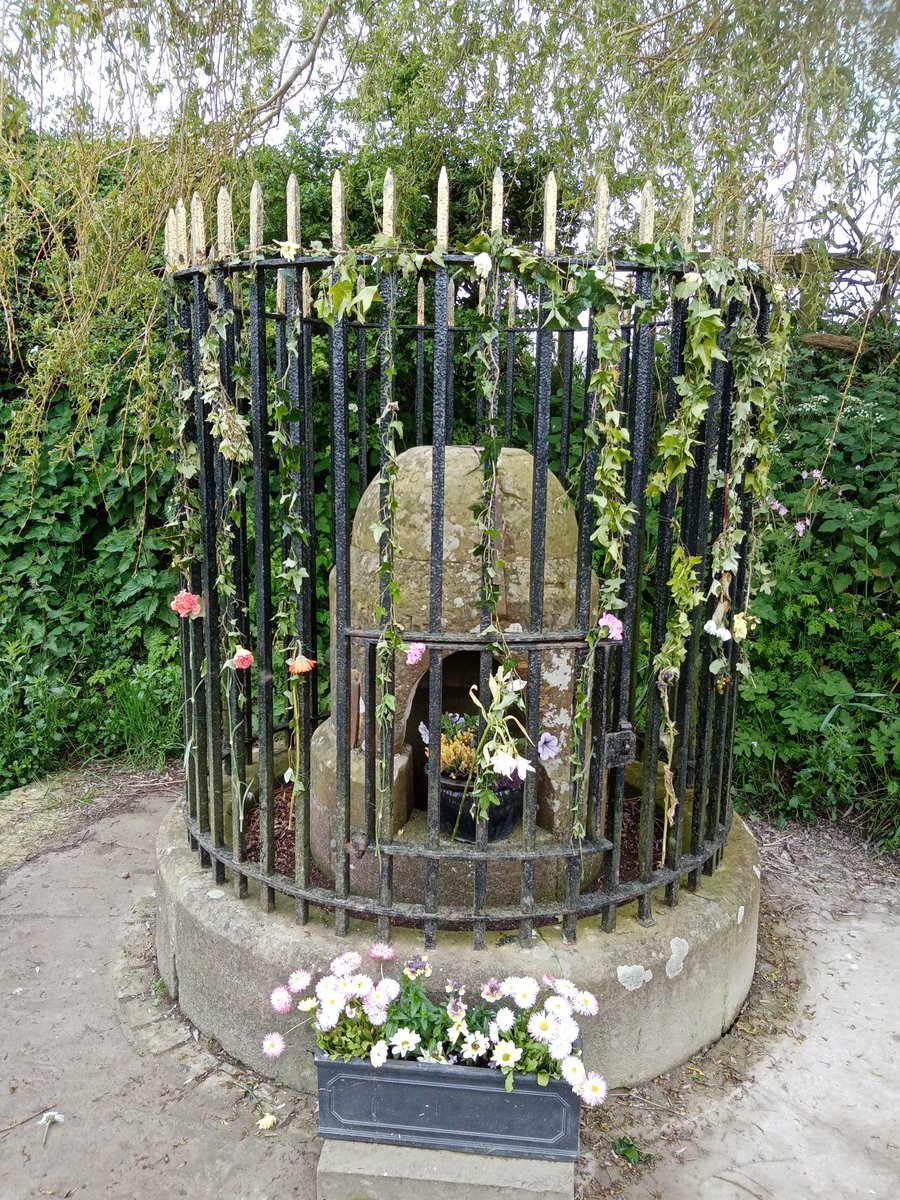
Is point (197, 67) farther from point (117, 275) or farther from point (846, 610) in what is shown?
point (846, 610)

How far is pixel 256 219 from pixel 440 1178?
2677 mm

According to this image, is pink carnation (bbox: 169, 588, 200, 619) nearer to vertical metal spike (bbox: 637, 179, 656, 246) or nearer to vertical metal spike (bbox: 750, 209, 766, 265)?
vertical metal spike (bbox: 637, 179, 656, 246)

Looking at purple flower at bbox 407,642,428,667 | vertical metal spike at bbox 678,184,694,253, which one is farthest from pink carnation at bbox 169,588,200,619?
vertical metal spike at bbox 678,184,694,253

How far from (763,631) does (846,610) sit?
1.51ft

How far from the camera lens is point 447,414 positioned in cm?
266

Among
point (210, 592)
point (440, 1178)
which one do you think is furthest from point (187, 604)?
point (440, 1178)

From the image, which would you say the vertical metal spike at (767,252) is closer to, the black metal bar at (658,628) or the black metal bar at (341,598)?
the black metal bar at (658,628)

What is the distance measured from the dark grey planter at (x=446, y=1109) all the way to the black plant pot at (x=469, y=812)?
805mm

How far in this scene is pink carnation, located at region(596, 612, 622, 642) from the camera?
2.63 metres

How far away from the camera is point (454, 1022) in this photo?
2.41m

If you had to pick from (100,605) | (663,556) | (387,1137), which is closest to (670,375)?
(663,556)

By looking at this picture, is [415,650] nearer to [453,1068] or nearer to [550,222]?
[453,1068]

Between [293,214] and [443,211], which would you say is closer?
[443,211]

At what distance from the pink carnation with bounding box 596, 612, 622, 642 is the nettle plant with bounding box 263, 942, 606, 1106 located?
1.02 meters
